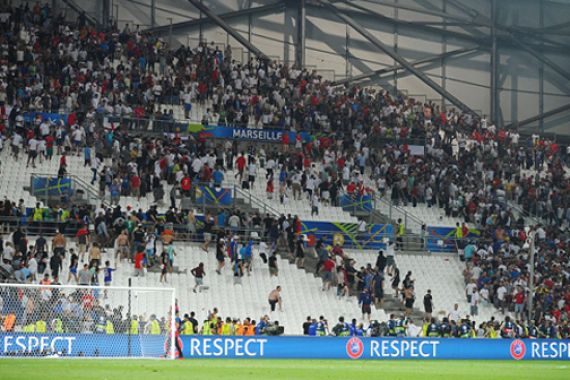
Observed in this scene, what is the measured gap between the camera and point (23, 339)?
28.9 metres

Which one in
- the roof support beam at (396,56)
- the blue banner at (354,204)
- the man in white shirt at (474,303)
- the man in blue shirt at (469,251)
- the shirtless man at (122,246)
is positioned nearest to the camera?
the shirtless man at (122,246)

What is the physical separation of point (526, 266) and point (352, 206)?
776 cm

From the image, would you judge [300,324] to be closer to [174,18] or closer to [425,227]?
[425,227]

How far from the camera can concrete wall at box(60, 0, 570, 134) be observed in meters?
67.3

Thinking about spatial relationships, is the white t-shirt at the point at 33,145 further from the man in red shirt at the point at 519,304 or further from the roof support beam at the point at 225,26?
the roof support beam at the point at 225,26

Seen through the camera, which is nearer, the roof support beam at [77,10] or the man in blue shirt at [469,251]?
the man in blue shirt at [469,251]

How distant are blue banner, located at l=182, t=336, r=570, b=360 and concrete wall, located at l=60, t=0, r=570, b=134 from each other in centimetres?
3235

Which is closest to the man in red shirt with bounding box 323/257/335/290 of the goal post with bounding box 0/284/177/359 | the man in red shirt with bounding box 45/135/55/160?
the man in red shirt with bounding box 45/135/55/160

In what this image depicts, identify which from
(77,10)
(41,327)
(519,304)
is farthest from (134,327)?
(77,10)

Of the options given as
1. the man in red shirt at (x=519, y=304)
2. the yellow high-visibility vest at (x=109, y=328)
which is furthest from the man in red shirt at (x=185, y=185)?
the yellow high-visibility vest at (x=109, y=328)

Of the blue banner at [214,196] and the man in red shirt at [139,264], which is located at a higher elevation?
the blue banner at [214,196]

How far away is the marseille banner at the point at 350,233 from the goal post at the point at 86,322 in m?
15.9

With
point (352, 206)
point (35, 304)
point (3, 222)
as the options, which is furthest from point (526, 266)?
point (35, 304)

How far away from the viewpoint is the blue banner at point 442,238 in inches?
1955
